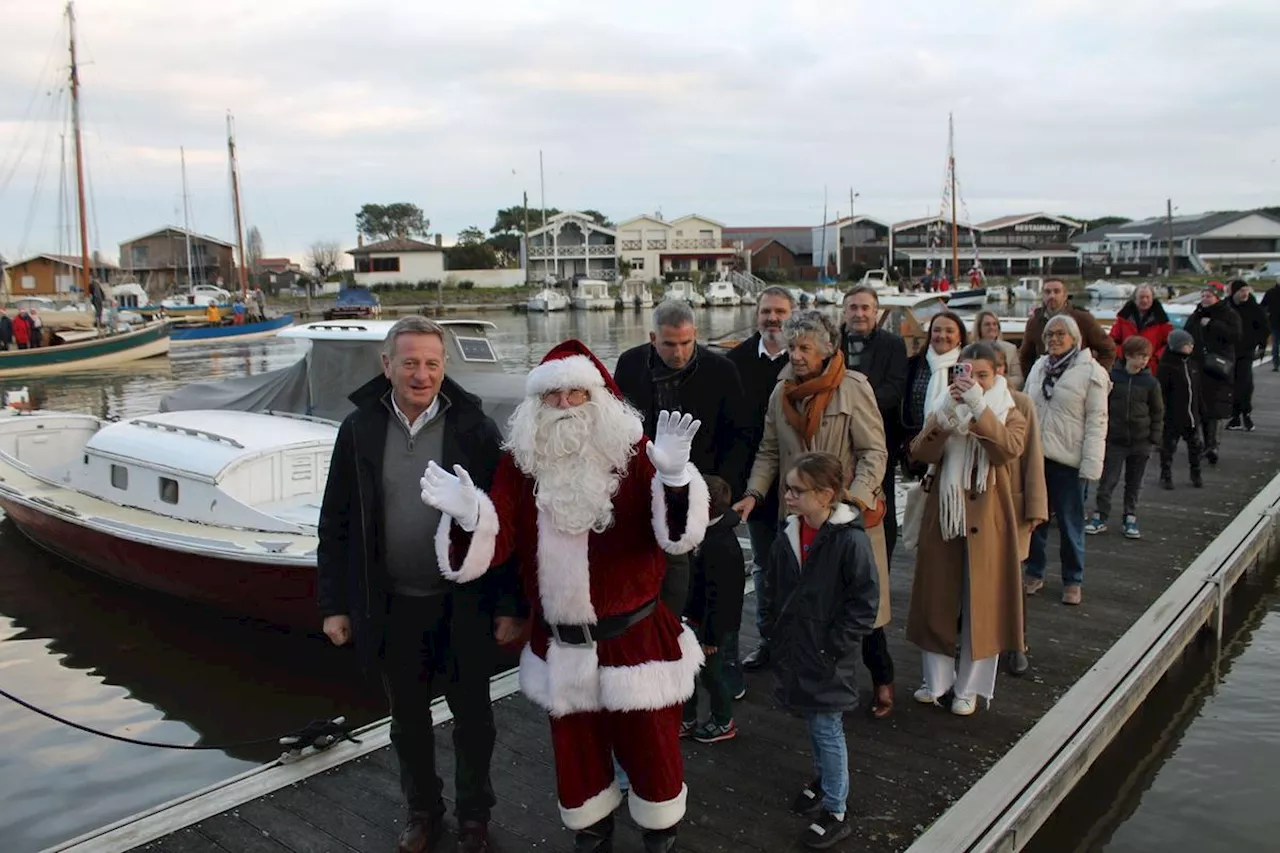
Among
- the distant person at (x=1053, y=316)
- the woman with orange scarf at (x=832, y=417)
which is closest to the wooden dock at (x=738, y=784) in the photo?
the woman with orange scarf at (x=832, y=417)

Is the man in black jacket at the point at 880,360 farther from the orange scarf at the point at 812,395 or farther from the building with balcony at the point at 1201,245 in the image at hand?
the building with balcony at the point at 1201,245

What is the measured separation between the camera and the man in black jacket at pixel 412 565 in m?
3.45

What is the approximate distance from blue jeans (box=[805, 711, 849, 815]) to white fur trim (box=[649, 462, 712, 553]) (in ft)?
3.66

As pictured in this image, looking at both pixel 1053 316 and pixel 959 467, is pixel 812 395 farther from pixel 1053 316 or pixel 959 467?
pixel 1053 316

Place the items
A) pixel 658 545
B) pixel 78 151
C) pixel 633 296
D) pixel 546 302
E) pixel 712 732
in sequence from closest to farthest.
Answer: pixel 658 545
pixel 712 732
pixel 78 151
pixel 546 302
pixel 633 296

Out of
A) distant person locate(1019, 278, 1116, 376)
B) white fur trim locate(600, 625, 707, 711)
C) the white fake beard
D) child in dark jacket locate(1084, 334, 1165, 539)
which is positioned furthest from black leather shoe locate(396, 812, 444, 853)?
child in dark jacket locate(1084, 334, 1165, 539)

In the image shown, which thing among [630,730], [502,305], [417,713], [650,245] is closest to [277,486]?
[417,713]

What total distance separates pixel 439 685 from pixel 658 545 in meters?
1.18

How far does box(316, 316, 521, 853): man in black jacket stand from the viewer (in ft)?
11.3

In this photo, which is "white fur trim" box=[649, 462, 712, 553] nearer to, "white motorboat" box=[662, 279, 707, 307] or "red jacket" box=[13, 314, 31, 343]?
"red jacket" box=[13, 314, 31, 343]

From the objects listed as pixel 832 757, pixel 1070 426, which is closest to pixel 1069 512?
pixel 1070 426

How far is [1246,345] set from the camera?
12.1m

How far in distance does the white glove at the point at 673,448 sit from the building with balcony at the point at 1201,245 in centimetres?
8669

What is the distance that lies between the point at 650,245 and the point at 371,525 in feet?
263
